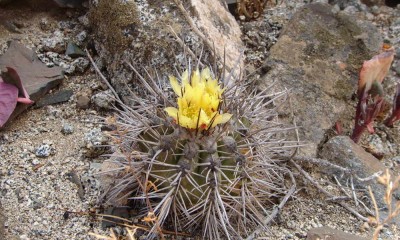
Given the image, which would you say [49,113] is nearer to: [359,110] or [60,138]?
[60,138]

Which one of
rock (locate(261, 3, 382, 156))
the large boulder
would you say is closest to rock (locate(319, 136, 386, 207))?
rock (locate(261, 3, 382, 156))

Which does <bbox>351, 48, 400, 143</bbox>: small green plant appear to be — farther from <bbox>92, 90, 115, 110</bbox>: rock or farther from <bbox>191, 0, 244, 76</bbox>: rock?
<bbox>92, 90, 115, 110</bbox>: rock

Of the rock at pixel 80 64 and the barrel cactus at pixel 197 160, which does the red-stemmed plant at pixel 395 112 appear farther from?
the rock at pixel 80 64

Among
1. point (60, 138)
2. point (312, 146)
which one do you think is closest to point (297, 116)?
point (312, 146)

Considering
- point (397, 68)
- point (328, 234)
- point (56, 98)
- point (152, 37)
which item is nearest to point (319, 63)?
point (397, 68)

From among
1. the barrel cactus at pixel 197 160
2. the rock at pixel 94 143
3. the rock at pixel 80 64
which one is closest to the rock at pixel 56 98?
the rock at pixel 80 64

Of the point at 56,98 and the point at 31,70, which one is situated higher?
the point at 31,70

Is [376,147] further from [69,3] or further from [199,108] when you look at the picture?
[69,3]
